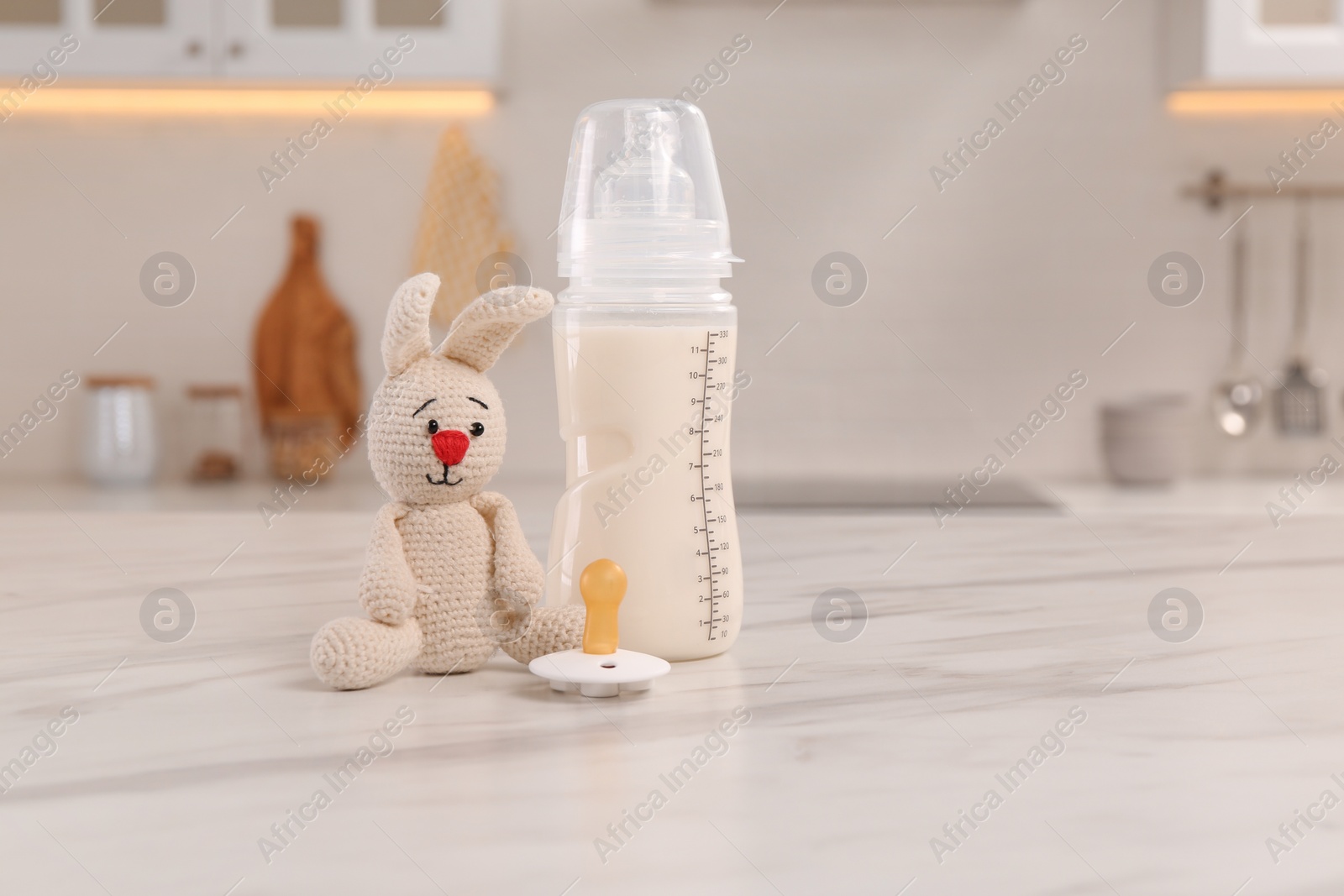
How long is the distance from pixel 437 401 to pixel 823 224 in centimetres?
156

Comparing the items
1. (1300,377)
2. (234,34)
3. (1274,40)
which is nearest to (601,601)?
(234,34)

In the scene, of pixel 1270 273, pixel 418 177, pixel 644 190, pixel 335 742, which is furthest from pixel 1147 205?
pixel 335 742

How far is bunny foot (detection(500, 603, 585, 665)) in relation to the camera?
0.67 meters

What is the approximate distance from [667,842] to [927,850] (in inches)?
3.7

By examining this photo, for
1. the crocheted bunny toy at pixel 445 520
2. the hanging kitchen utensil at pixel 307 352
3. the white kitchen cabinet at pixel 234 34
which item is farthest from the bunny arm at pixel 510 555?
the hanging kitchen utensil at pixel 307 352

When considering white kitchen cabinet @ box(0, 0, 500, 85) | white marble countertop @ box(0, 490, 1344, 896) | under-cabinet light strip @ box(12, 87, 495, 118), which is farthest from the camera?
under-cabinet light strip @ box(12, 87, 495, 118)

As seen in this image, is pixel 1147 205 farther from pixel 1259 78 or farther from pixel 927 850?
pixel 927 850

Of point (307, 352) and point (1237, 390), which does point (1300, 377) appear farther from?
point (307, 352)

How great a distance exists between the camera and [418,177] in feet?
6.95

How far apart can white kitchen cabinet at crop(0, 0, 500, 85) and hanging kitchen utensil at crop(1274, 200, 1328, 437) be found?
1.46m

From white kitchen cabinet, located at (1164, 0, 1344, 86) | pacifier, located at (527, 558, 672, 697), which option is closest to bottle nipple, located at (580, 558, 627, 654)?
pacifier, located at (527, 558, 672, 697)

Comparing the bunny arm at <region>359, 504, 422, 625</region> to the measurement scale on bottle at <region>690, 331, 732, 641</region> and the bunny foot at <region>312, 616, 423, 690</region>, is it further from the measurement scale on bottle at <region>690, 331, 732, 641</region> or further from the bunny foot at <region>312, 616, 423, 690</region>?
the measurement scale on bottle at <region>690, 331, 732, 641</region>

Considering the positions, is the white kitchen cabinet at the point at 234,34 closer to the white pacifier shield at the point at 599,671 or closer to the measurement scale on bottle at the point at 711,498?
the measurement scale on bottle at the point at 711,498

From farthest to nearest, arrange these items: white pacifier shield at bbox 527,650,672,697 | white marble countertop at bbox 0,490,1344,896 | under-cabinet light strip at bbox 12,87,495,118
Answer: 1. under-cabinet light strip at bbox 12,87,495,118
2. white pacifier shield at bbox 527,650,672,697
3. white marble countertop at bbox 0,490,1344,896
